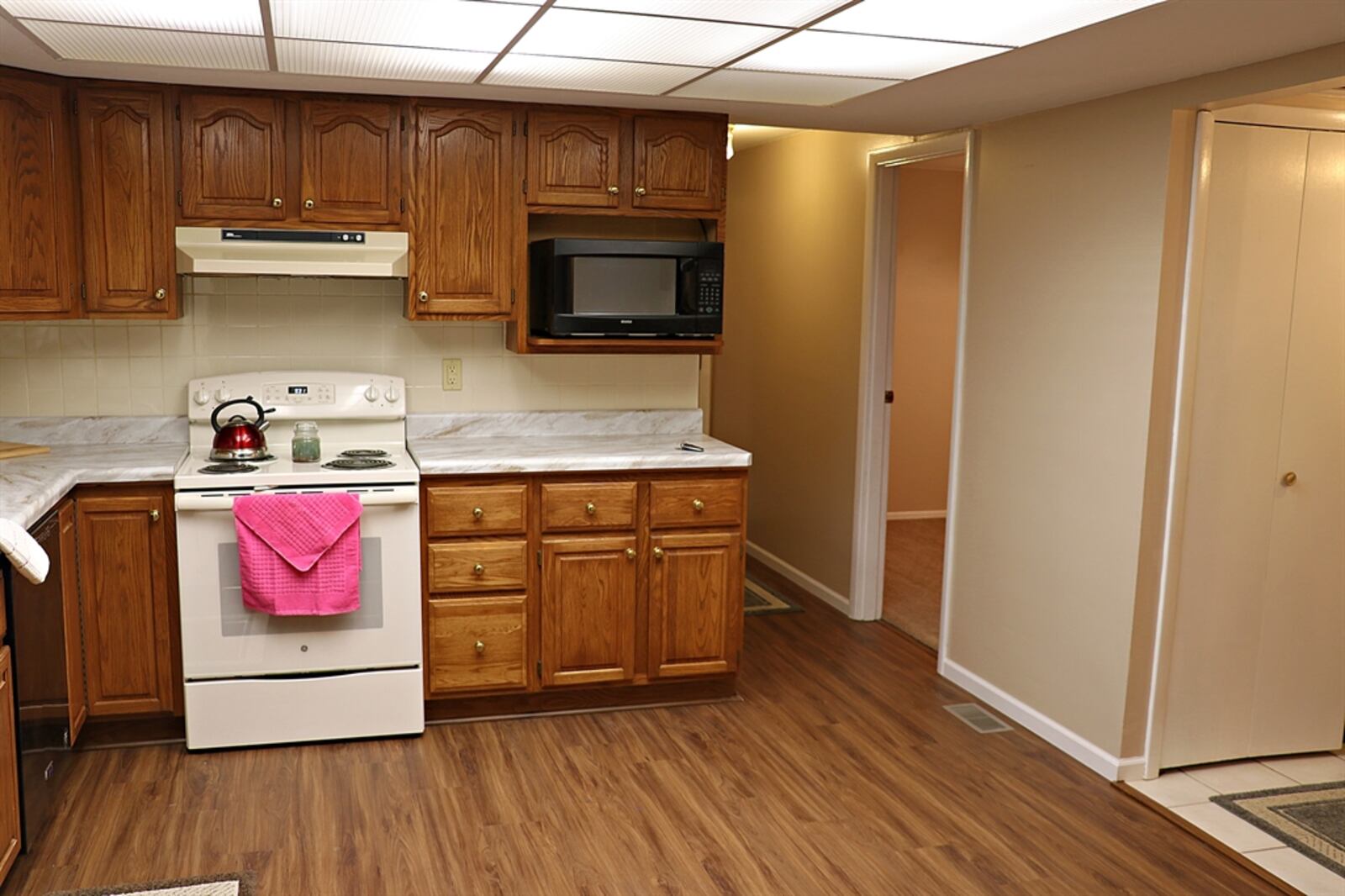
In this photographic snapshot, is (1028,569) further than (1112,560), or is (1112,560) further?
(1028,569)

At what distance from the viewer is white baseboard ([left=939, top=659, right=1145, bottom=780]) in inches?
136

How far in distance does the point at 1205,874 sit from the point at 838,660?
176cm

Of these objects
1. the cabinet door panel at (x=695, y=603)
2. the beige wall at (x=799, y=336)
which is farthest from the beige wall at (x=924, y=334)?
the cabinet door panel at (x=695, y=603)

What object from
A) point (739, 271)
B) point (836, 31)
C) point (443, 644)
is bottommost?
point (443, 644)

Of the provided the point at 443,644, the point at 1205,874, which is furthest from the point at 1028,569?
the point at 443,644

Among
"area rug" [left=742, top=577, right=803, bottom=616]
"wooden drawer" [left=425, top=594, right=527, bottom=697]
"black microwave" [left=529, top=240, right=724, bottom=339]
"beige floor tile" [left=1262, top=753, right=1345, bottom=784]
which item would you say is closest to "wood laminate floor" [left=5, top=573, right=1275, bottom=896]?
"wooden drawer" [left=425, top=594, right=527, bottom=697]

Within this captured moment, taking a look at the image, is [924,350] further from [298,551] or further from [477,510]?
[298,551]

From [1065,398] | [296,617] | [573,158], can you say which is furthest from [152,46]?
[1065,398]

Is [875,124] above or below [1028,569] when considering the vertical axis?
above

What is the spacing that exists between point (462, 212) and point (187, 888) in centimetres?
221

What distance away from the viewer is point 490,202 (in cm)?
389

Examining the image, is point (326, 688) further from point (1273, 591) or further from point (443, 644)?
point (1273, 591)

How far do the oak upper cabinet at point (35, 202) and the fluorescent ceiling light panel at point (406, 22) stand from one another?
3.78 ft

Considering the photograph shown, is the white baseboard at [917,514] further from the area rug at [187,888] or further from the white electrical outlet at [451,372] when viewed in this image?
the area rug at [187,888]
